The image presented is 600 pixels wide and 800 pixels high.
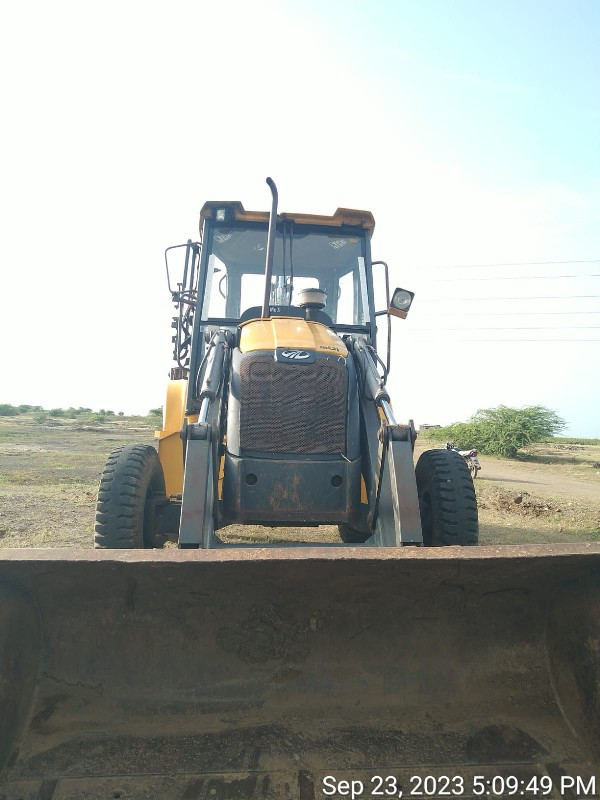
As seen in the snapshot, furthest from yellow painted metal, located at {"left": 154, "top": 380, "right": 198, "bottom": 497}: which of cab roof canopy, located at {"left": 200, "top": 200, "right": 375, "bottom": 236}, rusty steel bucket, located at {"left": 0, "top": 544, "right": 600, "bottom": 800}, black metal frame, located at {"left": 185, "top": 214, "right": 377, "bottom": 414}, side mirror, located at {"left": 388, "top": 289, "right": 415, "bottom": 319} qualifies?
rusty steel bucket, located at {"left": 0, "top": 544, "right": 600, "bottom": 800}

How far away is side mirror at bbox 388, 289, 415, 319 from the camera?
14.6 feet

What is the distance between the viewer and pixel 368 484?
11.9 feet

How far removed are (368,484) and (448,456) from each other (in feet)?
1.94

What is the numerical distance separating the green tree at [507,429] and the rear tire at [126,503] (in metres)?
20.1

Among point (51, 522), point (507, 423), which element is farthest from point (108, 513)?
point (507, 423)

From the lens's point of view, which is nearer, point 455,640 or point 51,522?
point 455,640

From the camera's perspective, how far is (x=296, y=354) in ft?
11.8

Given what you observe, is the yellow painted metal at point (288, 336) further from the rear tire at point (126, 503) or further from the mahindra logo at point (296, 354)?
the rear tire at point (126, 503)

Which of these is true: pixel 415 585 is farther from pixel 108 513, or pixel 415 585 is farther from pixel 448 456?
pixel 108 513

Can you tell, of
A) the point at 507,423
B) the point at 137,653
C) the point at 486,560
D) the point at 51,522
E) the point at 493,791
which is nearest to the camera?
the point at 493,791

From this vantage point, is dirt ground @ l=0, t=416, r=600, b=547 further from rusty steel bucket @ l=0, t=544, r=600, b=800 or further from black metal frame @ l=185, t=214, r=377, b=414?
rusty steel bucket @ l=0, t=544, r=600, b=800

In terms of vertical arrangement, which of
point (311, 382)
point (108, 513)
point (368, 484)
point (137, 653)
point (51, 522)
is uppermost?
point (311, 382)

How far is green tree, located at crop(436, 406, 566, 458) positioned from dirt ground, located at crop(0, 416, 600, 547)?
3.82m

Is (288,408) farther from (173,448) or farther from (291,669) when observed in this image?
(291,669)
